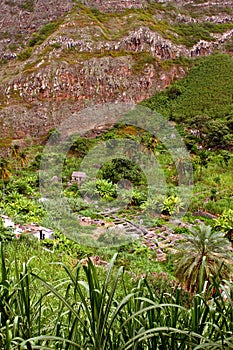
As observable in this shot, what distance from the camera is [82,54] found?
46.9 meters

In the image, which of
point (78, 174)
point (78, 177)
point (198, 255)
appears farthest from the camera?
point (78, 174)

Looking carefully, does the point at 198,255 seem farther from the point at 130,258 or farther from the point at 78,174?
the point at 78,174

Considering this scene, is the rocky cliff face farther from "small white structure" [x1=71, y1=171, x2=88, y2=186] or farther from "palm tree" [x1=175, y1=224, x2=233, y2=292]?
"palm tree" [x1=175, y1=224, x2=233, y2=292]

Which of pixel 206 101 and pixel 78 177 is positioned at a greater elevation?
pixel 206 101

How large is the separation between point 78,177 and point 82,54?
2680cm

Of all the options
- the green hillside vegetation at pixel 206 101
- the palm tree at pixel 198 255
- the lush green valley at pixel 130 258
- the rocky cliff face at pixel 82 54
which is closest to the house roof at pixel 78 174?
the lush green valley at pixel 130 258

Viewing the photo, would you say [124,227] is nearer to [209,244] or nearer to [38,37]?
[209,244]

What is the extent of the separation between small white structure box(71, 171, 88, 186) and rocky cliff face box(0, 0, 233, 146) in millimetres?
11226

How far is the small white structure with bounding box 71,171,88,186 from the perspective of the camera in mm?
24812

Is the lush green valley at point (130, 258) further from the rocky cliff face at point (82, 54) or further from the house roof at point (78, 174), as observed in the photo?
the rocky cliff face at point (82, 54)

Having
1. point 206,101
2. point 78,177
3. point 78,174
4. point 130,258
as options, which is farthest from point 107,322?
point 206,101

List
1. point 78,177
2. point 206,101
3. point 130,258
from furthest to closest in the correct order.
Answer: point 206,101 < point 78,177 < point 130,258

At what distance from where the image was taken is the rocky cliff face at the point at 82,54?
4112 centimetres

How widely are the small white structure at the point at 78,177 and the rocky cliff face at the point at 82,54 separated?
11.2m
